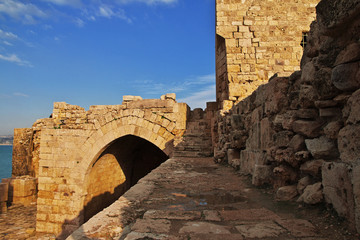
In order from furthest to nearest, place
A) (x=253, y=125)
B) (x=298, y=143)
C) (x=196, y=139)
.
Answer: (x=196, y=139), (x=253, y=125), (x=298, y=143)

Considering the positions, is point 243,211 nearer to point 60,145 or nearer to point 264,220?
point 264,220

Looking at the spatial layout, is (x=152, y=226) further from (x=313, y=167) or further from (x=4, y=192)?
(x=4, y=192)

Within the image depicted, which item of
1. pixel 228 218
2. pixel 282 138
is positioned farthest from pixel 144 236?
pixel 282 138

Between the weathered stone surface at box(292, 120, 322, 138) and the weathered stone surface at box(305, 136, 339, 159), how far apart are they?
0.24ft

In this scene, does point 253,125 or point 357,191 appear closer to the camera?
point 357,191

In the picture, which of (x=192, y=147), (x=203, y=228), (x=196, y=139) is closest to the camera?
(x=203, y=228)

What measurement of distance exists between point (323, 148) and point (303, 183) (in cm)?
40

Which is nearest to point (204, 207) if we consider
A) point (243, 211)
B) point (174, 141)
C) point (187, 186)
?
point (243, 211)

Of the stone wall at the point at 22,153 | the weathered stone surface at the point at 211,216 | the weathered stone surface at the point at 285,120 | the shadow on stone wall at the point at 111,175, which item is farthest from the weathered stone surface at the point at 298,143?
the stone wall at the point at 22,153

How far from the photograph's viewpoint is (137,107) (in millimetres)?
8391

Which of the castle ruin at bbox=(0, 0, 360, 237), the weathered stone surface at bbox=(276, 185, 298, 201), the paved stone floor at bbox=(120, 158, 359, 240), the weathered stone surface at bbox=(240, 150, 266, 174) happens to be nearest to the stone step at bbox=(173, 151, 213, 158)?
the castle ruin at bbox=(0, 0, 360, 237)

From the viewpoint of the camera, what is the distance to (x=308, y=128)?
2.10 meters

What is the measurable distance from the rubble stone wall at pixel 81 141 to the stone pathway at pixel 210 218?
5.29m

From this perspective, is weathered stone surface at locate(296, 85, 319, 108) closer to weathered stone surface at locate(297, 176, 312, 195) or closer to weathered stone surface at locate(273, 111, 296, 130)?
weathered stone surface at locate(273, 111, 296, 130)
